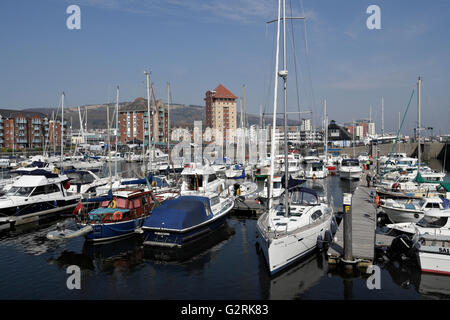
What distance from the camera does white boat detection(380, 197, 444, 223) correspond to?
2433cm

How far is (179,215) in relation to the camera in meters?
21.5

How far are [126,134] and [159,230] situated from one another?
132658mm

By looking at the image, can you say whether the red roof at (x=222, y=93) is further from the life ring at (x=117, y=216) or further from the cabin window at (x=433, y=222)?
the cabin window at (x=433, y=222)

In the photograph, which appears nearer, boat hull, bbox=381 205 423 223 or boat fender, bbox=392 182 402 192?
boat hull, bbox=381 205 423 223

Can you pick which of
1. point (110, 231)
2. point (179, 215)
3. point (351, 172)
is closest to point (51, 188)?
point (110, 231)

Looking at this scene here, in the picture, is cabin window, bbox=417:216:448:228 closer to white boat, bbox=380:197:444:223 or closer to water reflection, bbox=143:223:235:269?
white boat, bbox=380:197:444:223

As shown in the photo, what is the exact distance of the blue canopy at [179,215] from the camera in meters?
21.1

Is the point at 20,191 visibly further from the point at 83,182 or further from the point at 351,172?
the point at 351,172

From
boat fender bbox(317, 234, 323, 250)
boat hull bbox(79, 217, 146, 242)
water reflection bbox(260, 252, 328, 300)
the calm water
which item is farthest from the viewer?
boat hull bbox(79, 217, 146, 242)

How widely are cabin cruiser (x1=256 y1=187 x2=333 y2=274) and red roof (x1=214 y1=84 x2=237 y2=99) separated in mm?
139023

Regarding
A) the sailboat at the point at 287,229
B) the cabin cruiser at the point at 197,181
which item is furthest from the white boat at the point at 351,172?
the sailboat at the point at 287,229

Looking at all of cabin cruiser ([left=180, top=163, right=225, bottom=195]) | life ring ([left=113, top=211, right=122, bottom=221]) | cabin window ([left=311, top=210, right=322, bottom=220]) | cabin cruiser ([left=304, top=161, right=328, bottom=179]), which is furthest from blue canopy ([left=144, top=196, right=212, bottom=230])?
cabin cruiser ([left=304, top=161, right=328, bottom=179])
